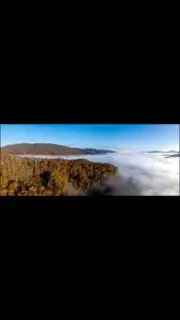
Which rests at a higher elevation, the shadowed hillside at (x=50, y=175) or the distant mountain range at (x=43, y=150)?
the distant mountain range at (x=43, y=150)

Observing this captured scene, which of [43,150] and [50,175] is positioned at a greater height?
[43,150]

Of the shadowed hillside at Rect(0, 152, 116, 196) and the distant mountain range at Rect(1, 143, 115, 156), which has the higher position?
the distant mountain range at Rect(1, 143, 115, 156)
